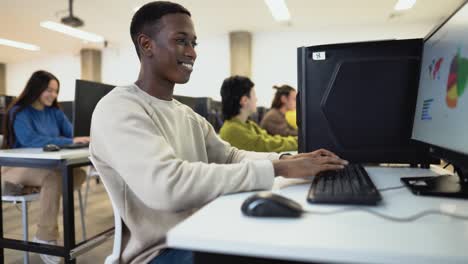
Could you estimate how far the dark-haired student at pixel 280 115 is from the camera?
3.28m

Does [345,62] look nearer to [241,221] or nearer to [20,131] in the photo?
[241,221]

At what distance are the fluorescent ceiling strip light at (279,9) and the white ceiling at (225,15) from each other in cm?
9

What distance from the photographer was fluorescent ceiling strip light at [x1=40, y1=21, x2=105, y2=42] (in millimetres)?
6379

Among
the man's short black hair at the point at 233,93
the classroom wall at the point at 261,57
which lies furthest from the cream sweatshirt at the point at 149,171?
the classroom wall at the point at 261,57

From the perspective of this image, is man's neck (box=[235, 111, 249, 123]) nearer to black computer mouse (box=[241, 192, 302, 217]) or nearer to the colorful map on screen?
the colorful map on screen

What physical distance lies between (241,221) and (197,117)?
27.0 inches

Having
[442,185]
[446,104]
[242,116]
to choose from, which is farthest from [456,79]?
[242,116]

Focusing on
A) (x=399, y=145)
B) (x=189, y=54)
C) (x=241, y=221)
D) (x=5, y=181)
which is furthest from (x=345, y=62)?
(x=5, y=181)

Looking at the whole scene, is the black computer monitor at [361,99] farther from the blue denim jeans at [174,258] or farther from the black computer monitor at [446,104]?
the blue denim jeans at [174,258]

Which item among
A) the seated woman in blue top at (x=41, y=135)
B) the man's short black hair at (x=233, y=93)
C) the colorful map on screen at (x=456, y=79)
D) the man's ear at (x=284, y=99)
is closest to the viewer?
the colorful map on screen at (x=456, y=79)

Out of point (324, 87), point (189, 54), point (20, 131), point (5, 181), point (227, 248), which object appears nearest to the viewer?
point (227, 248)

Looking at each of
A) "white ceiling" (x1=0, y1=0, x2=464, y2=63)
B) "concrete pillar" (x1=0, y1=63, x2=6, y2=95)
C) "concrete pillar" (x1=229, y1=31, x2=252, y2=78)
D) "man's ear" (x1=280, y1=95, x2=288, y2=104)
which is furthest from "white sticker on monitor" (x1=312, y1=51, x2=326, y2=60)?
"concrete pillar" (x1=0, y1=63, x2=6, y2=95)

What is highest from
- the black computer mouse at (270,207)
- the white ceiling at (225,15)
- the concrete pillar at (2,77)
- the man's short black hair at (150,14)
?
the white ceiling at (225,15)

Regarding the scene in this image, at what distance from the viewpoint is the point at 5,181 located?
2.04 metres
